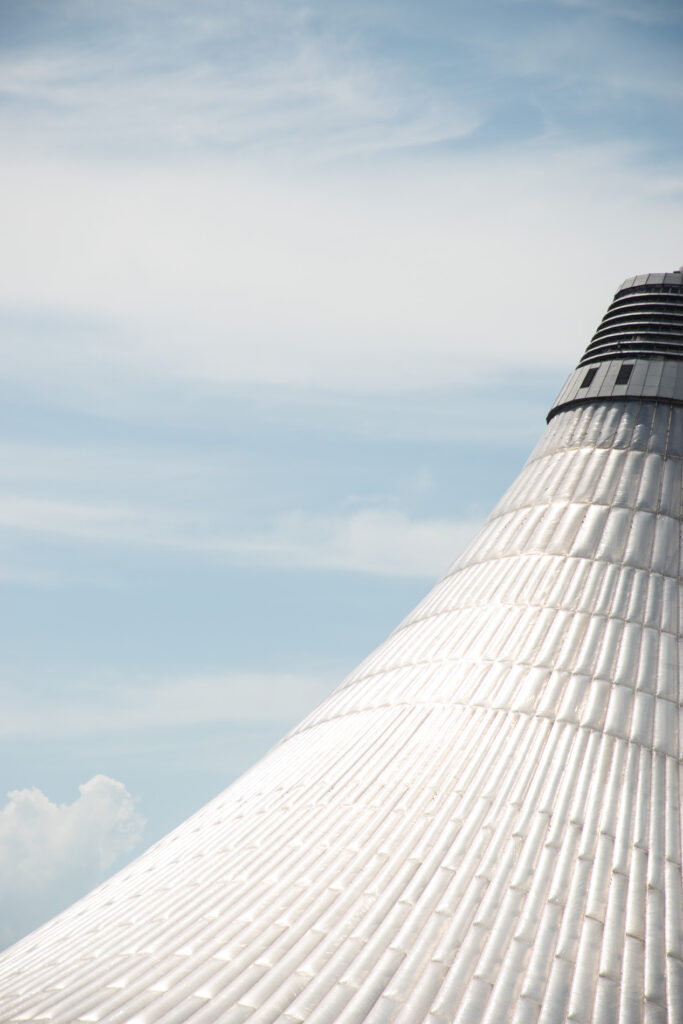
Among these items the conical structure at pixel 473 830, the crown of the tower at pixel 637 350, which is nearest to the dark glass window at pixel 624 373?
the crown of the tower at pixel 637 350

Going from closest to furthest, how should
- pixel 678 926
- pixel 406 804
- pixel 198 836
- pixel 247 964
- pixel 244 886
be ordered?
1. pixel 247 964
2. pixel 678 926
3. pixel 244 886
4. pixel 406 804
5. pixel 198 836

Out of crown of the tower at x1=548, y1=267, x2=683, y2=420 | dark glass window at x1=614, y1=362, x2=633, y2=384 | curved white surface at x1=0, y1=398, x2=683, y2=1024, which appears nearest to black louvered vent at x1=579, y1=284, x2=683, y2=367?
crown of the tower at x1=548, y1=267, x2=683, y2=420

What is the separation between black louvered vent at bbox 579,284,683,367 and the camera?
862 inches

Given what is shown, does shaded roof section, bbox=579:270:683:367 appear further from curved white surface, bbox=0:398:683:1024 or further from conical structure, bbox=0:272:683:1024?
curved white surface, bbox=0:398:683:1024

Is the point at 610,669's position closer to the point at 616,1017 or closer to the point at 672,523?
the point at 672,523

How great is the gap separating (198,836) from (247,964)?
458 centimetres

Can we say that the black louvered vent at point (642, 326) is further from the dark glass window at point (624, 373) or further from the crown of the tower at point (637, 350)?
the dark glass window at point (624, 373)

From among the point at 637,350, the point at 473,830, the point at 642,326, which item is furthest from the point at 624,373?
the point at 473,830

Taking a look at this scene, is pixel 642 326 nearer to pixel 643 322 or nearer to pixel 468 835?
pixel 643 322

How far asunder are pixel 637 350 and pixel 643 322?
0.94m

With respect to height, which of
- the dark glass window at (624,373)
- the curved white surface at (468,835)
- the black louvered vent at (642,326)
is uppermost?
the black louvered vent at (642,326)

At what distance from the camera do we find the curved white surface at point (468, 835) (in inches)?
389

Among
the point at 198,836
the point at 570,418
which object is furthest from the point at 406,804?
the point at 570,418

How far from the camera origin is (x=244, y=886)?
1216 cm
